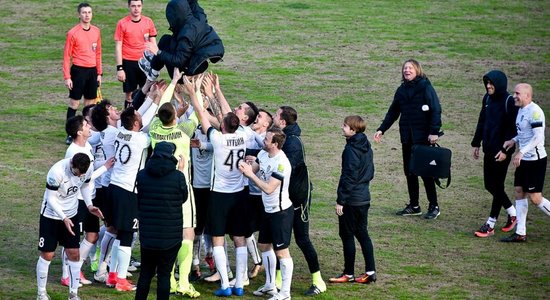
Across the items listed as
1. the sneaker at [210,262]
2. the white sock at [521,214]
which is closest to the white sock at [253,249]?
the sneaker at [210,262]

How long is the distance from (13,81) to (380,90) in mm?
8578

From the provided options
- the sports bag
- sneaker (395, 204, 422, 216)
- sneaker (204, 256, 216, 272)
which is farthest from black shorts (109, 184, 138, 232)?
sneaker (395, 204, 422, 216)

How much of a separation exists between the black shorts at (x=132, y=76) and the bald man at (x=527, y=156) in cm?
795

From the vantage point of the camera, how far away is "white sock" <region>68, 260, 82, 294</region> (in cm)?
1312

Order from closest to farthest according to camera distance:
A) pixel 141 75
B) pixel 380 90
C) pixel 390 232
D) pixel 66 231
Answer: pixel 66 231, pixel 390 232, pixel 141 75, pixel 380 90

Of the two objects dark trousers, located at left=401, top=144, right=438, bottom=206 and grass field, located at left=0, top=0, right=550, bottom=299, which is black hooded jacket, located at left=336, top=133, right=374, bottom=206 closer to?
grass field, located at left=0, top=0, right=550, bottom=299

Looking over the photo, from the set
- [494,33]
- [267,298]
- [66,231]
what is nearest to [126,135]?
[66,231]

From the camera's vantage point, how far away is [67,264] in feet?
44.1

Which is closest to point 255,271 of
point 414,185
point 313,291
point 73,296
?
point 313,291

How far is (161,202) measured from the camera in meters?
12.2

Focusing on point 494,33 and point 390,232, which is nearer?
point 390,232

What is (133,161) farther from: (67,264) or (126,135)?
(67,264)

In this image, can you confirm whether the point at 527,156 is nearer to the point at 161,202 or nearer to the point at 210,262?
the point at 210,262

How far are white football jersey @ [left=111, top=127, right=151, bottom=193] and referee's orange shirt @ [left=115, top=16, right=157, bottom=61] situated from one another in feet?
23.9
